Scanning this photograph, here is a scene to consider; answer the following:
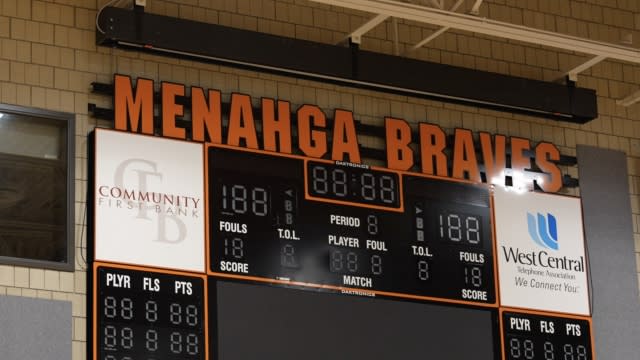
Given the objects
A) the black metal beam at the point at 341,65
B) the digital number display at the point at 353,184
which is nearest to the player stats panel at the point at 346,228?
the digital number display at the point at 353,184

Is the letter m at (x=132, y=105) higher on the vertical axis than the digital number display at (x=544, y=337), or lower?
higher

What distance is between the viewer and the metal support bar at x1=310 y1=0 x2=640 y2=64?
11.3 m

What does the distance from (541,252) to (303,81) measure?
7.94ft

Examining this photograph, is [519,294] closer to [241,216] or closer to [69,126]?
[241,216]

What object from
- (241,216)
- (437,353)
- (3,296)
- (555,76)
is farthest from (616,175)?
(3,296)

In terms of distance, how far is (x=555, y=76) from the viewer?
13.3 metres

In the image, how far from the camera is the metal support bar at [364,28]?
11797 mm

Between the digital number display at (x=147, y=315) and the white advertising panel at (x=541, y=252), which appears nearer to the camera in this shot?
the digital number display at (x=147, y=315)

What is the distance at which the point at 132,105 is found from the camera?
11.1 m

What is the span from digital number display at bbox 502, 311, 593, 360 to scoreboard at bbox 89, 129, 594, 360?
0.01 meters

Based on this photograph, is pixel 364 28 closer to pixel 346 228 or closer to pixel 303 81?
pixel 303 81

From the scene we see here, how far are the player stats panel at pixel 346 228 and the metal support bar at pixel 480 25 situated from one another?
124 centimetres

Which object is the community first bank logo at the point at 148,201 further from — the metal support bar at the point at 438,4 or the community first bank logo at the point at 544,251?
the community first bank logo at the point at 544,251

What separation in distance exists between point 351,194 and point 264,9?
1.69m
